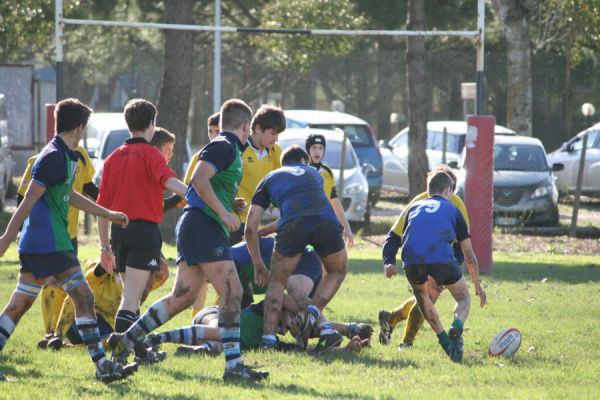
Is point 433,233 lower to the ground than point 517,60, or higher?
lower

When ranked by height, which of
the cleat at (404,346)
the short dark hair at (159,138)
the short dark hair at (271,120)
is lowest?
the cleat at (404,346)

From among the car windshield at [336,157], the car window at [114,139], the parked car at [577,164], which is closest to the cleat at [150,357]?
Answer: the car windshield at [336,157]

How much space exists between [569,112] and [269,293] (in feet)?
87.1

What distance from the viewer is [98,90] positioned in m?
45.0

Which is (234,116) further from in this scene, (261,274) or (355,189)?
(355,189)

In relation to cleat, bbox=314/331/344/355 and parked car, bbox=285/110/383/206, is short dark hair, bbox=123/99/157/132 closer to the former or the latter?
cleat, bbox=314/331/344/355

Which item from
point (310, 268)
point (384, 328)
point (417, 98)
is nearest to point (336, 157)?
point (417, 98)

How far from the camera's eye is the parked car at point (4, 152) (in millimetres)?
22703

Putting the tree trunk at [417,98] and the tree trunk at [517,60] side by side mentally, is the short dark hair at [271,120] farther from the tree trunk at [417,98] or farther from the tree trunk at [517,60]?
the tree trunk at [517,60]

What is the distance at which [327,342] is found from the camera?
8.68 m

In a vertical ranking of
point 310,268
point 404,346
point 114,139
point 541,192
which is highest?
point 114,139

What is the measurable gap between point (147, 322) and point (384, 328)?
242cm

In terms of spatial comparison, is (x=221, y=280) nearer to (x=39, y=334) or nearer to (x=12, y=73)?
(x=39, y=334)

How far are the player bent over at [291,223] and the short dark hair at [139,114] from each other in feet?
3.21
